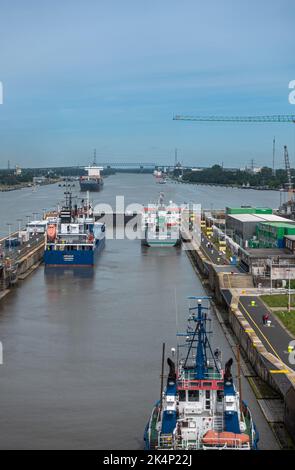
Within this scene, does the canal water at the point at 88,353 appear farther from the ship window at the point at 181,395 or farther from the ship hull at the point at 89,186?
the ship hull at the point at 89,186

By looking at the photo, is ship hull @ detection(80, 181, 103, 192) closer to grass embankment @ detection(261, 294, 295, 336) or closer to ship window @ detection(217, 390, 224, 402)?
grass embankment @ detection(261, 294, 295, 336)

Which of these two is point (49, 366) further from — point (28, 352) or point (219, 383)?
point (219, 383)

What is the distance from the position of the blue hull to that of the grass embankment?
7.67 m

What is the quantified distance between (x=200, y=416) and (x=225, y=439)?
0.51m

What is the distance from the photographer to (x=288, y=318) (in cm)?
1141

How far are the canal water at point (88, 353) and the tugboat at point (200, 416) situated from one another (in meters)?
0.72

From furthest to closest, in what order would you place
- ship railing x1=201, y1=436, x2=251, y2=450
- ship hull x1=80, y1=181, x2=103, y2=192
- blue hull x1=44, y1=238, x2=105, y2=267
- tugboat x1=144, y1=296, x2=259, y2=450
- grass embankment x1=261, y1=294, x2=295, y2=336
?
ship hull x1=80, y1=181, x2=103, y2=192 < blue hull x1=44, y1=238, x2=105, y2=267 < grass embankment x1=261, y1=294, x2=295, y2=336 < tugboat x1=144, y1=296, x2=259, y2=450 < ship railing x1=201, y1=436, x2=251, y2=450

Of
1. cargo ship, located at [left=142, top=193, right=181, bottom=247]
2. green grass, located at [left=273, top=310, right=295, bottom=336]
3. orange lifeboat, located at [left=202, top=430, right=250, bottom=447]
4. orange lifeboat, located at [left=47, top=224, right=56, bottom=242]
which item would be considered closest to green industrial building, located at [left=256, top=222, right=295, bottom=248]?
cargo ship, located at [left=142, top=193, right=181, bottom=247]

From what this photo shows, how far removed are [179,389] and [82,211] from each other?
18.3 meters

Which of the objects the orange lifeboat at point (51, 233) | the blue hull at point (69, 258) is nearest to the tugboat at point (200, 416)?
the blue hull at point (69, 258)

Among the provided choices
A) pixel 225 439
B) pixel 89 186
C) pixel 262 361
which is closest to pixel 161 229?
pixel 262 361

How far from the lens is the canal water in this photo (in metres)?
7.89

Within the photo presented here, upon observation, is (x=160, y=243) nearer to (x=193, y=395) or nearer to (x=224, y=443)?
(x=193, y=395)

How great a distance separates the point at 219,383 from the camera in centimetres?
695
